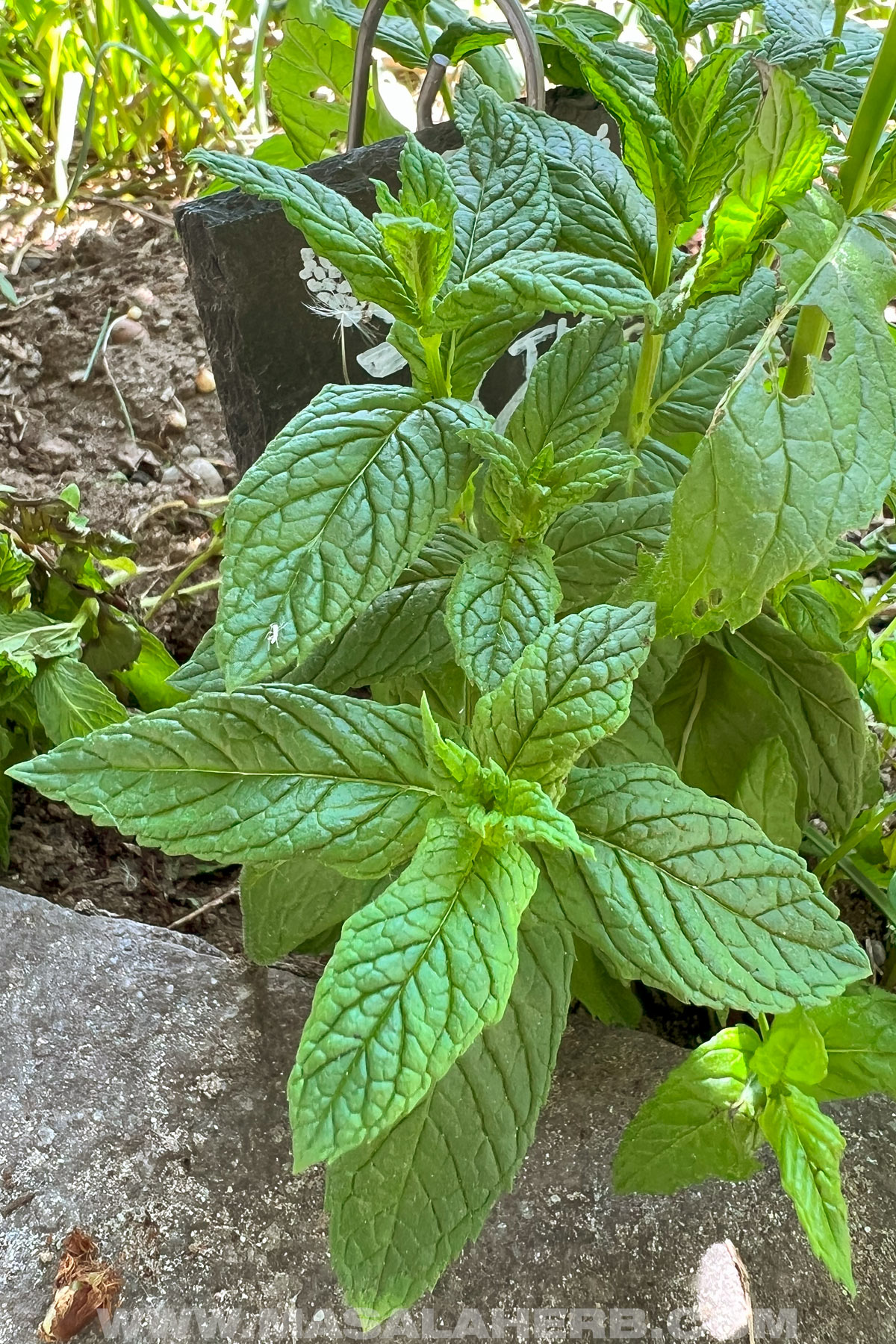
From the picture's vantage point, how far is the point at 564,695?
61 centimetres

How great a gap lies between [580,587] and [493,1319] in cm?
54

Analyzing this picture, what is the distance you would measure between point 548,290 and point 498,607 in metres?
0.19

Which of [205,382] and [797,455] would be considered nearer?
[797,455]

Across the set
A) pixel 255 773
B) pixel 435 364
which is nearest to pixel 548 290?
pixel 435 364

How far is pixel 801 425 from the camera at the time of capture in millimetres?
591

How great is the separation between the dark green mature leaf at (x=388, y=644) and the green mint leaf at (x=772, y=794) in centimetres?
29

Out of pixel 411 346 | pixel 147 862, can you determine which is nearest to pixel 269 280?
pixel 411 346

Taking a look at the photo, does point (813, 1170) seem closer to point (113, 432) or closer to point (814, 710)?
point (814, 710)

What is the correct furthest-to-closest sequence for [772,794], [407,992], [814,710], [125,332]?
1. [125,332]
2. [814,710]
3. [772,794]
4. [407,992]

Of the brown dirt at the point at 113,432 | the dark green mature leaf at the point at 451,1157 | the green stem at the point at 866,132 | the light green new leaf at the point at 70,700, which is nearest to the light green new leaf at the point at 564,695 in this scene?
the dark green mature leaf at the point at 451,1157

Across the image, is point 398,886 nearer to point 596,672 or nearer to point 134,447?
point 596,672

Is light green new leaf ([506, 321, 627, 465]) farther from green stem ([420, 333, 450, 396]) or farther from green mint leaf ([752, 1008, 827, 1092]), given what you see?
green mint leaf ([752, 1008, 827, 1092])

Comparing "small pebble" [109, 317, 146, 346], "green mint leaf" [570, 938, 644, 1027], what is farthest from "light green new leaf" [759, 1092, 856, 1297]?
"small pebble" [109, 317, 146, 346]

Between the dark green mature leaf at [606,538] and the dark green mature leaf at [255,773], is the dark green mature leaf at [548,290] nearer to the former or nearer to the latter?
the dark green mature leaf at [606,538]
